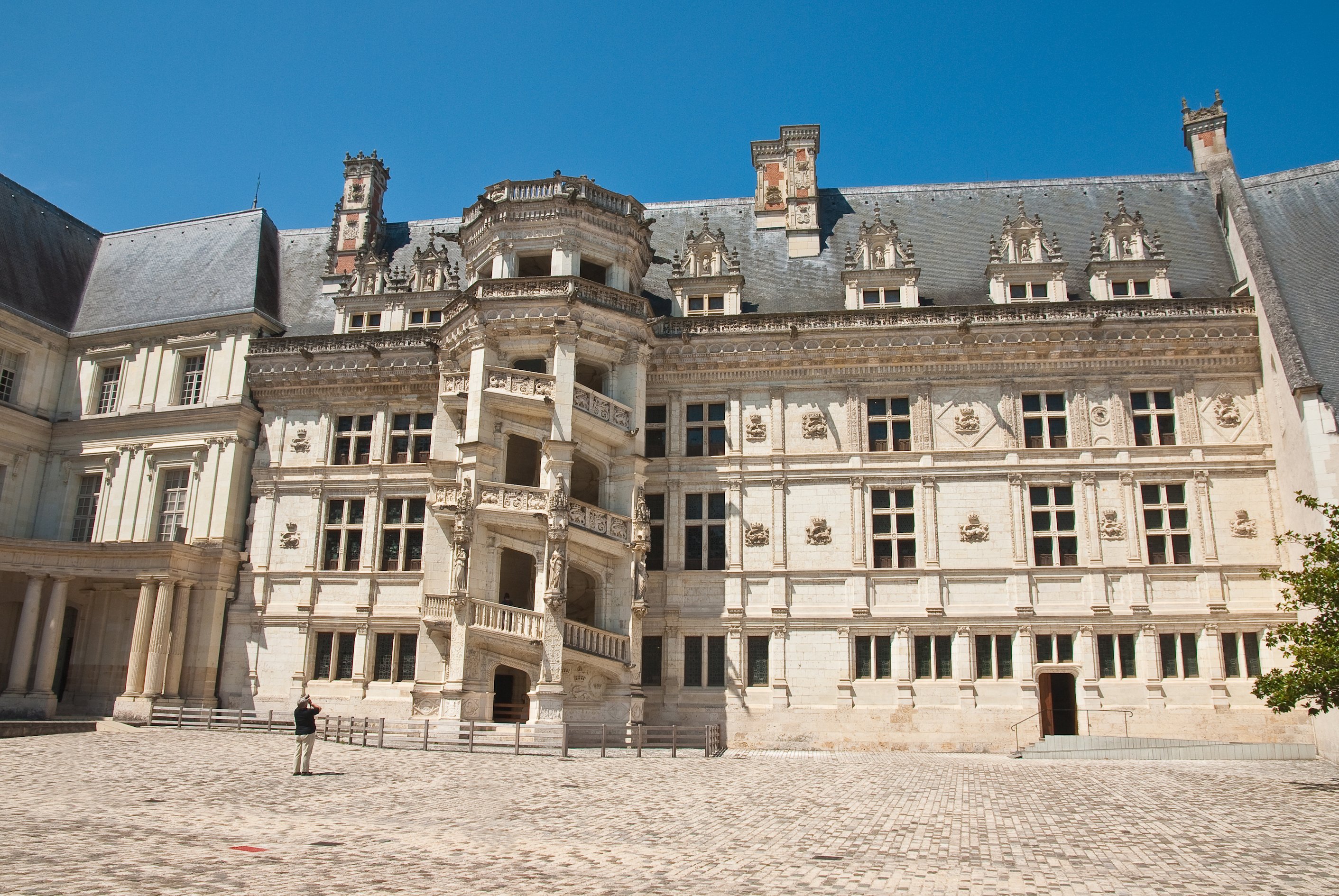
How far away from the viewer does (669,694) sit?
1089 inches

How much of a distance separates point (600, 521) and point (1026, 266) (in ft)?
51.2

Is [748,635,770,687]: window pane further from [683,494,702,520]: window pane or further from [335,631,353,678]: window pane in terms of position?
[335,631,353,678]: window pane

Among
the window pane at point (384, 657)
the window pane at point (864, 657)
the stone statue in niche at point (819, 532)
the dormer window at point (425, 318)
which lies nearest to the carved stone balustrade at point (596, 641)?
the stone statue in niche at point (819, 532)

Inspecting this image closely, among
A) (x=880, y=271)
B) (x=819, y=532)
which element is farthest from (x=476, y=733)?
(x=880, y=271)

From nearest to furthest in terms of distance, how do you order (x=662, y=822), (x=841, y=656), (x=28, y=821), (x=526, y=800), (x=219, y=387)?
(x=28, y=821), (x=662, y=822), (x=526, y=800), (x=841, y=656), (x=219, y=387)

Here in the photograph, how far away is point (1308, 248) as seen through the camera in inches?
1148

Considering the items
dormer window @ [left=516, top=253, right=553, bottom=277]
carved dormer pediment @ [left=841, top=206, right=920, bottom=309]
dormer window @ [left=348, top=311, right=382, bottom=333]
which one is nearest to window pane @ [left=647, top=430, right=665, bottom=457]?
dormer window @ [left=516, top=253, right=553, bottom=277]

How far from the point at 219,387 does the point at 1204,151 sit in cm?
3509

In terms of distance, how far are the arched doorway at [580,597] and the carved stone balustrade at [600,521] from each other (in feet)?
7.56

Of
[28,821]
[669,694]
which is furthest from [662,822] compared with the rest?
[669,694]

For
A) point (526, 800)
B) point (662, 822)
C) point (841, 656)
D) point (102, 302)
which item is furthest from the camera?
point (102, 302)

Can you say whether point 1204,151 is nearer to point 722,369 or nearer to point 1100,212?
point 1100,212

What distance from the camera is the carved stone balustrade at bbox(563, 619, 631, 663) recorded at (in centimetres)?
2523

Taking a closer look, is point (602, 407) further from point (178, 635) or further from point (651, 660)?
point (178, 635)
